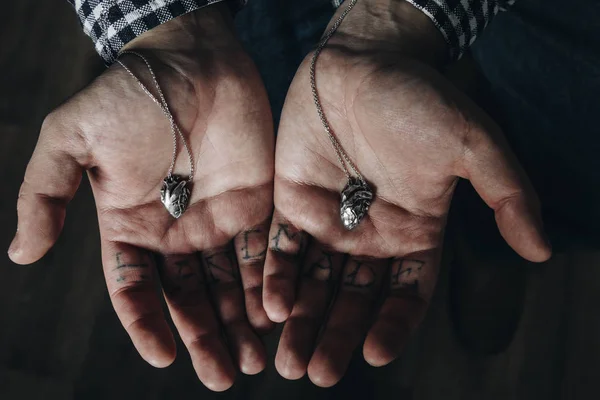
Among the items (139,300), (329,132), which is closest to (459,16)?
(329,132)

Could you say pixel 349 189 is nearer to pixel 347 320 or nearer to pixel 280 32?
pixel 347 320

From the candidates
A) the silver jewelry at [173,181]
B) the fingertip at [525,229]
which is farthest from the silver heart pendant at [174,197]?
the fingertip at [525,229]

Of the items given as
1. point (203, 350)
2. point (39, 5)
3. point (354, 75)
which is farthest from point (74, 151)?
point (39, 5)

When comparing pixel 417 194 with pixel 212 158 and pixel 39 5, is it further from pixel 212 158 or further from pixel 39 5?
→ pixel 39 5

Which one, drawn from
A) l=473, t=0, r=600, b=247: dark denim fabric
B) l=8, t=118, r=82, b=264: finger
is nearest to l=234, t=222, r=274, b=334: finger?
l=8, t=118, r=82, b=264: finger

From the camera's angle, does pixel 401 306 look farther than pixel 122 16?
No

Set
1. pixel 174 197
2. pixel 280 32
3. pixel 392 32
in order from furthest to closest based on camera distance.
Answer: pixel 280 32
pixel 392 32
pixel 174 197

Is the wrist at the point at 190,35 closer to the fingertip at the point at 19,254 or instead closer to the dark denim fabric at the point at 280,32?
the dark denim fabric at the point at 280,32
